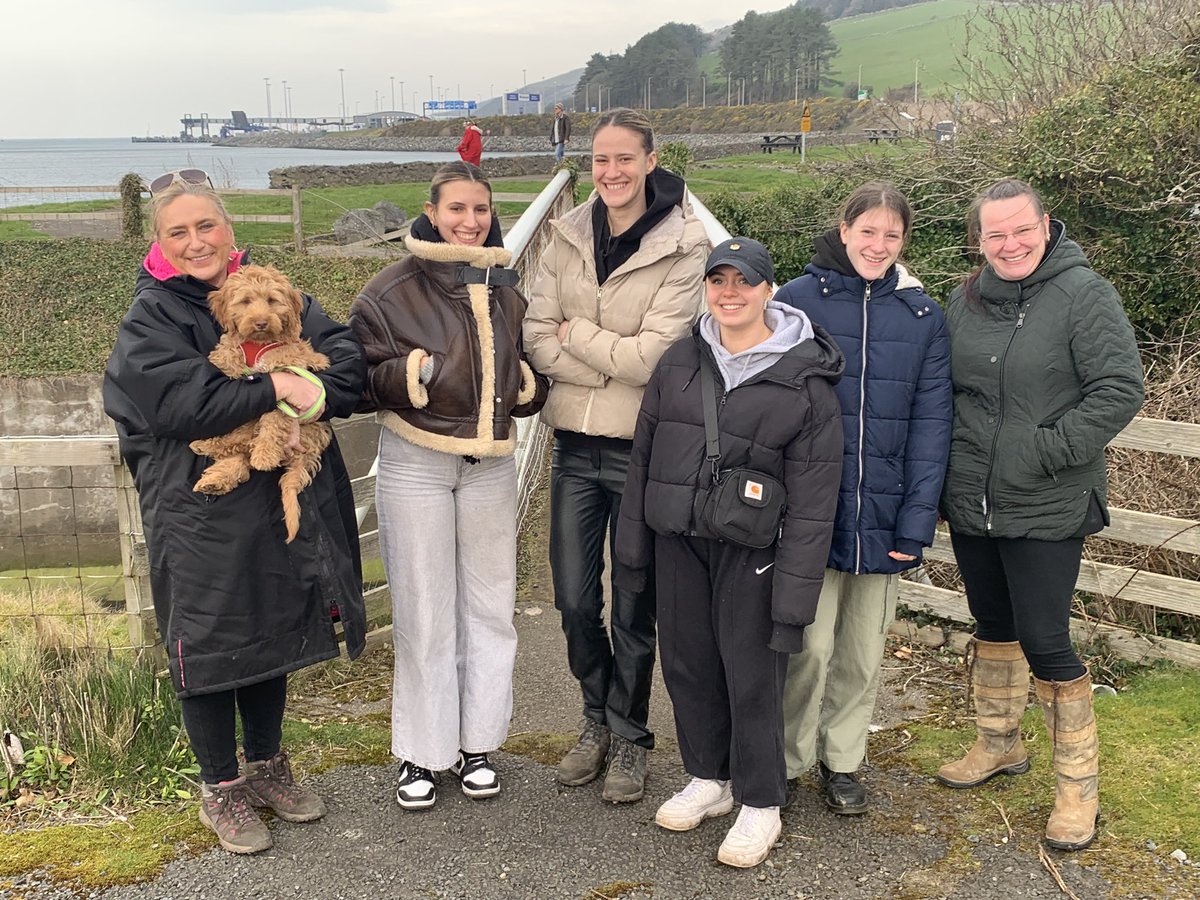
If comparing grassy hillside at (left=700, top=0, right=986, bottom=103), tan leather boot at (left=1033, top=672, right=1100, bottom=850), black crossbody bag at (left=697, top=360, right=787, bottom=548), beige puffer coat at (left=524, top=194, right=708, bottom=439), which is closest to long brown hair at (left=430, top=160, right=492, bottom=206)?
beige puffer coat at (left=524, top=194, right=708, bottom=439)

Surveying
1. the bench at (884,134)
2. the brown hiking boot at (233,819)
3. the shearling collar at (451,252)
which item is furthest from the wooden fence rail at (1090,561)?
the bench at (884,134)

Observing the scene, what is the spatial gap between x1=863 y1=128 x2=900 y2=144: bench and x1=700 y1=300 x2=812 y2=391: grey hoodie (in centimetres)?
906

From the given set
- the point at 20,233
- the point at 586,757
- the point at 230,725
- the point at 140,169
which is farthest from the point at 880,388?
the point at 140,169

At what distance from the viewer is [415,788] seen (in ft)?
11.2

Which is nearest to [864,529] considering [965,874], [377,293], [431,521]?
[965,874]

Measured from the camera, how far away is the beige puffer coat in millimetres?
3262

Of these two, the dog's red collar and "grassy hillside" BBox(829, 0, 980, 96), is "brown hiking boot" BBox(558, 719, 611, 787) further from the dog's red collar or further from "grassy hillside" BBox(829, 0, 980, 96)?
"grassy hillside" BBox(829, 0, 980, 96)

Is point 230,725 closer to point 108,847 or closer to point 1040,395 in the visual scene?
point 108,847

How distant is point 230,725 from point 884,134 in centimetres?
1111

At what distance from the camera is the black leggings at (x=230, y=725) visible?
3088 millimetres

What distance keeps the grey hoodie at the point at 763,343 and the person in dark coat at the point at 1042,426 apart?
56 cm

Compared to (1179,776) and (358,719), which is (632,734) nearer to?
(358,719)

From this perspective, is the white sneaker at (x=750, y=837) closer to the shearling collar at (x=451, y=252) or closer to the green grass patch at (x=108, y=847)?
the green grass patch at (x=108, y=847)

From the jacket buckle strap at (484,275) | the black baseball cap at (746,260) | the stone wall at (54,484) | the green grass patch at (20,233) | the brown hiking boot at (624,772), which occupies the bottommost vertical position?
the stone wall at (54,484)
